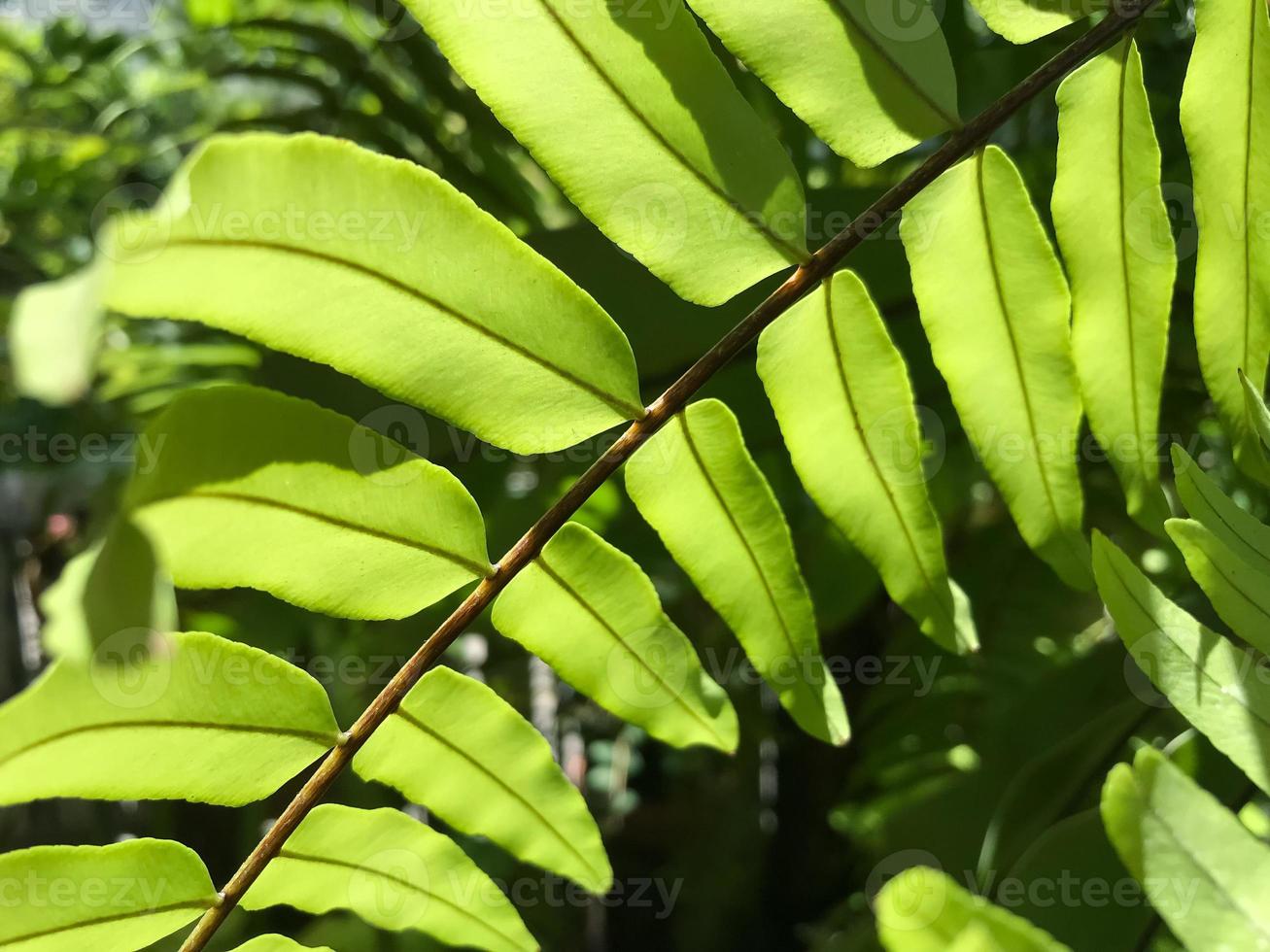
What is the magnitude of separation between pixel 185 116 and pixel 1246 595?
5.73 ft

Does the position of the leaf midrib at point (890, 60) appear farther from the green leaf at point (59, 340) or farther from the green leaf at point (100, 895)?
the green leaf at point (100, 895)

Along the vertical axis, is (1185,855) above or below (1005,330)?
below

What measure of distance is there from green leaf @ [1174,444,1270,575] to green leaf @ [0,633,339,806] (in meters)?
0.42

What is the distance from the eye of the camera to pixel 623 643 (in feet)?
1.83

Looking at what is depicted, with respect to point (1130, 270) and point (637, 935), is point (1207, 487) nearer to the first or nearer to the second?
point (1130, 270)

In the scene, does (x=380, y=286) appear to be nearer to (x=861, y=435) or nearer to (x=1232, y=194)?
Result: (x=861, y=435)

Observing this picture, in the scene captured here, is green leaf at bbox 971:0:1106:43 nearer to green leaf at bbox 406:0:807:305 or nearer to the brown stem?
the brown stem

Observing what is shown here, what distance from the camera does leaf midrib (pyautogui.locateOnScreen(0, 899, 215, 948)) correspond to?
1.52 feet

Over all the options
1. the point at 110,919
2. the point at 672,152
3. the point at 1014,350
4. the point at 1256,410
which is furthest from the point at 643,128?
the point at 110,919

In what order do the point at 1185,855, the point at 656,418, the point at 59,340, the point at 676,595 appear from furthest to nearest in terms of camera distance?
the point at 676,595, the point at 656,418, the point at 1185,855, the point at 59,340

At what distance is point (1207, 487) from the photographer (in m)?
0.51

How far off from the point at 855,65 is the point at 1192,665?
32 cm

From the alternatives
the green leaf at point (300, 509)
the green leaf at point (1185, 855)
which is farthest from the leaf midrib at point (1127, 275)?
the green leaf at point (300, 509)

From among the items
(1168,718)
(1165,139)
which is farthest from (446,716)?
(1165,139)
